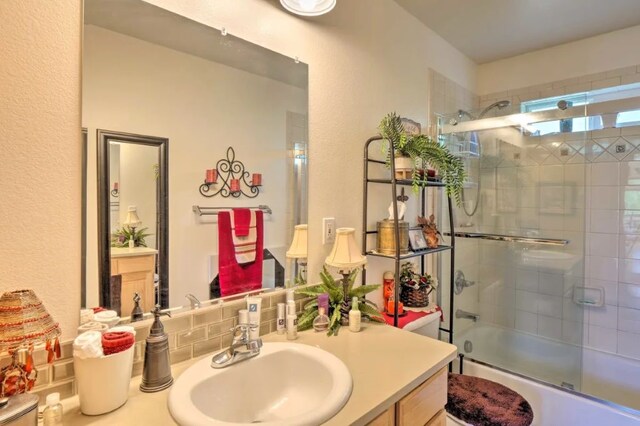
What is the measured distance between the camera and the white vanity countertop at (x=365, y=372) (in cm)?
79

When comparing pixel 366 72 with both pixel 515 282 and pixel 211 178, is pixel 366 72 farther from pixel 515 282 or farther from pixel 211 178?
pixel 515 282

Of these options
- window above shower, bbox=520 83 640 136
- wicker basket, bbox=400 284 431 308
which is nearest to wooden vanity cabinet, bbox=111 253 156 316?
wicker basket, bbox=400 284 431 308

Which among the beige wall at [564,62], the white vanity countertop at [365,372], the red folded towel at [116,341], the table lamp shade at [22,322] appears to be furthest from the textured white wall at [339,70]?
the beige wall at [564,62]

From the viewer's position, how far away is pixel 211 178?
3.81ft

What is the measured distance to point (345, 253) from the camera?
1.42 m

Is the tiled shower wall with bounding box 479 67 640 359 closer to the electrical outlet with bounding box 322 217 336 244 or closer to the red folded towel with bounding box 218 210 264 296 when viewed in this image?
the electrical outlet with bounding box 322 217 336 244

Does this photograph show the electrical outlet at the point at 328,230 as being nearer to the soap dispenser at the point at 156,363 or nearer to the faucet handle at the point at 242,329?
the faucet handle at the point at 242,329

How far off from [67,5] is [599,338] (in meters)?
3.34

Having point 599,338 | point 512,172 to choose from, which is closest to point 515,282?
point 599,338

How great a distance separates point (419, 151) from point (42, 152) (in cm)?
139

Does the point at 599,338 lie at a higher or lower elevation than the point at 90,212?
lower

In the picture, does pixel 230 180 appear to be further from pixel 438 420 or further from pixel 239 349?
pixel 438 420

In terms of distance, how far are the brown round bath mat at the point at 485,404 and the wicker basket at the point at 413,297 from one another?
0.42 metres

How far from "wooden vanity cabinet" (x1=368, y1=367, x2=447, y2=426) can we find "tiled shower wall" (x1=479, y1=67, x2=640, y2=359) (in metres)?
1.63
